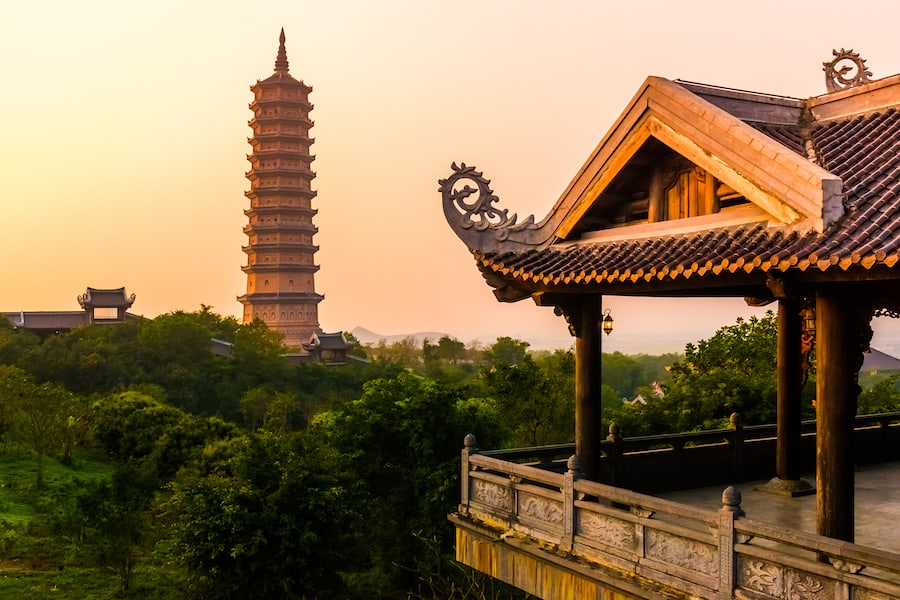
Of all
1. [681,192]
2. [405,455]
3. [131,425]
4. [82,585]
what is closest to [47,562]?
[82,585]

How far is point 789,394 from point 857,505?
4.33 ft

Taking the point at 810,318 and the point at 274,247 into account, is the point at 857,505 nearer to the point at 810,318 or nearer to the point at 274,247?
the point at 810,318

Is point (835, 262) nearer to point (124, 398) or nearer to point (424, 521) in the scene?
point (424, 521)

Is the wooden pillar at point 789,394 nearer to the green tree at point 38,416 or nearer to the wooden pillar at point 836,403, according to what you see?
the wooden pillar at point 836,403

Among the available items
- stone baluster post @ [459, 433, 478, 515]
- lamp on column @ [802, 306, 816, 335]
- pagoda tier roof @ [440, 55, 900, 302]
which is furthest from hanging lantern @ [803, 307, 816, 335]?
stone baluster post @ [459, 433, 478, 515]

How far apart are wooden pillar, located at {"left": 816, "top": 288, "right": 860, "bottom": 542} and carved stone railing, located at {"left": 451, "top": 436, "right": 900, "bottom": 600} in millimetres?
348

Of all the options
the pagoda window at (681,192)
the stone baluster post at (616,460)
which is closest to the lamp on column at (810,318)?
the pagoda window at (681,192)

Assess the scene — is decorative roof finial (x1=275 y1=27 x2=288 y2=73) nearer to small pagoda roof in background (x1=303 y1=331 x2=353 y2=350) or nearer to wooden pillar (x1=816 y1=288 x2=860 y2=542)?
small pagoda roof in background (x1=303 y1=331 x2=353 y2=350)

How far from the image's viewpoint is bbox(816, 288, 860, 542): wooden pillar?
586 centimetres

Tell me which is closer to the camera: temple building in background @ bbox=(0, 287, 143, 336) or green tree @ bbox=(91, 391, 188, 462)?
green tree @ bbox=(91, 391, 188, 462)

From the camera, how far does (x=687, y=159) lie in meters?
7.65

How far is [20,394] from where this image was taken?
3173 cm

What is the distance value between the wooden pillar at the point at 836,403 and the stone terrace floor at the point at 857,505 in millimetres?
1451

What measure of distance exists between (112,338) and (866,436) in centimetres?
4650
